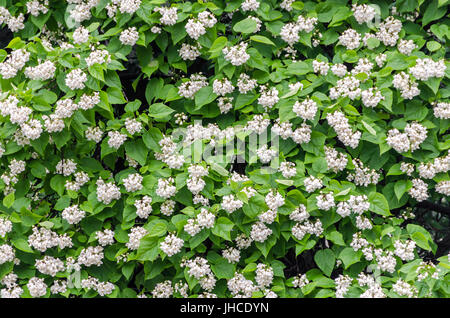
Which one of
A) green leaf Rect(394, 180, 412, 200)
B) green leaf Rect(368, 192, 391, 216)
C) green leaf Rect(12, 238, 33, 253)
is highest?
green leaf Rect(394, 180, 412, 200)

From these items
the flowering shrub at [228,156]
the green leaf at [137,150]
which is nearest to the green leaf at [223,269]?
the flowering shrub at [228,156]

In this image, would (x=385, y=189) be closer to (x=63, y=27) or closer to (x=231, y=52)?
(x=231, y=52)

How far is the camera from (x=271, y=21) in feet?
12.9

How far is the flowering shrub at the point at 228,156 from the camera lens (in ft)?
11.3

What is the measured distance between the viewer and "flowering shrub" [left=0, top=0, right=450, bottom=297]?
11.3 feet

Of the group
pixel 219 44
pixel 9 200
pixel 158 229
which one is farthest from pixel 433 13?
pixel 9 200

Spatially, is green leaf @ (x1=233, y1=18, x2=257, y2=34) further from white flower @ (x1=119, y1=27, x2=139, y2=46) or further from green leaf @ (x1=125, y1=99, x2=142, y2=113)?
green leaf @ (x1=125, y1=99, x2=142, y2=113)

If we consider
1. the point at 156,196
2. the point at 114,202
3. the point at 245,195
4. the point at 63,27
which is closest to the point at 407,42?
the point at 245,195

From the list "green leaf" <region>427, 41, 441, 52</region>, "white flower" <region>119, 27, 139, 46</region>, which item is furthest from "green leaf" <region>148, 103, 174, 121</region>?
"green leaf" <region>427, 41, 441, 52</region>

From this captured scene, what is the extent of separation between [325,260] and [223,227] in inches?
29.8

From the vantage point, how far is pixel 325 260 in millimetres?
3619

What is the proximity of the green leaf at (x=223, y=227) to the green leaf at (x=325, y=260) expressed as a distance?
2.23ft

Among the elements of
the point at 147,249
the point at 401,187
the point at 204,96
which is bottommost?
the point at 147,249

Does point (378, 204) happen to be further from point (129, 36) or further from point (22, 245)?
point (22, 245)
